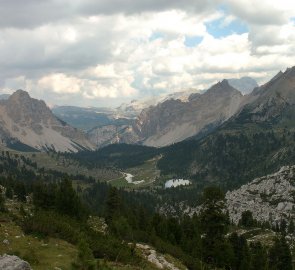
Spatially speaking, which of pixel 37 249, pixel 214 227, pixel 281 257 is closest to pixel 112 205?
pixel 214 227

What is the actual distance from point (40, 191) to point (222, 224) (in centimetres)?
3764

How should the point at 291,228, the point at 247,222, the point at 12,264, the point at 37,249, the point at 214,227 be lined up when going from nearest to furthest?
1. the point at 12,264
2. the point at 37,249
3. the point at 214,227
4. the point at 291,228
5. the point at 247,222

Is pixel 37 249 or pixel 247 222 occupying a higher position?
pixel 37 249

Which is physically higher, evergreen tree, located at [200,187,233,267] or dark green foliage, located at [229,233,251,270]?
evergreen tree, located at [200,187,233,267]

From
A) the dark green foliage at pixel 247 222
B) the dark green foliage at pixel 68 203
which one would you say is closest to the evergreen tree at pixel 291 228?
the dark green foliage at pixel 247 222

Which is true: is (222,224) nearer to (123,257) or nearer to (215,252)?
(215,252)

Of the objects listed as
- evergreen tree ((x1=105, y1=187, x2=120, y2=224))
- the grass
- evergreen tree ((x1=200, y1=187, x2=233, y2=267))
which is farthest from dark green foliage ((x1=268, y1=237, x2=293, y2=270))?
the grass

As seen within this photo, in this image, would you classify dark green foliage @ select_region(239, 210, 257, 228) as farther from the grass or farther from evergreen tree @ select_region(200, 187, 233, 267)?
the grass

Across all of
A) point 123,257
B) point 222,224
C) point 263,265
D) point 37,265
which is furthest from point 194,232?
point 37,265

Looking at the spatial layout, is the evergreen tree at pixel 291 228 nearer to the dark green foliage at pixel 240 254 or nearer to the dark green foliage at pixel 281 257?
the dark green foliage at pixel 281 257

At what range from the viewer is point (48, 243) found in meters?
45.7

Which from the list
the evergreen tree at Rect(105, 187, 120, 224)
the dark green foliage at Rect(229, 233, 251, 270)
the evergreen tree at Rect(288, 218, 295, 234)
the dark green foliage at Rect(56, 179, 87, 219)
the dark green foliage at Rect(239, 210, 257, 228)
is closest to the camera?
the dark green foliage at Rect(56, 179, 87, 219)

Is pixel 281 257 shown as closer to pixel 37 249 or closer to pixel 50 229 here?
pixel 50 229

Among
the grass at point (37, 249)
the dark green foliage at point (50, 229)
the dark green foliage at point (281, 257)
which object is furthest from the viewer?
the dark green foliage at point (281, 257)
